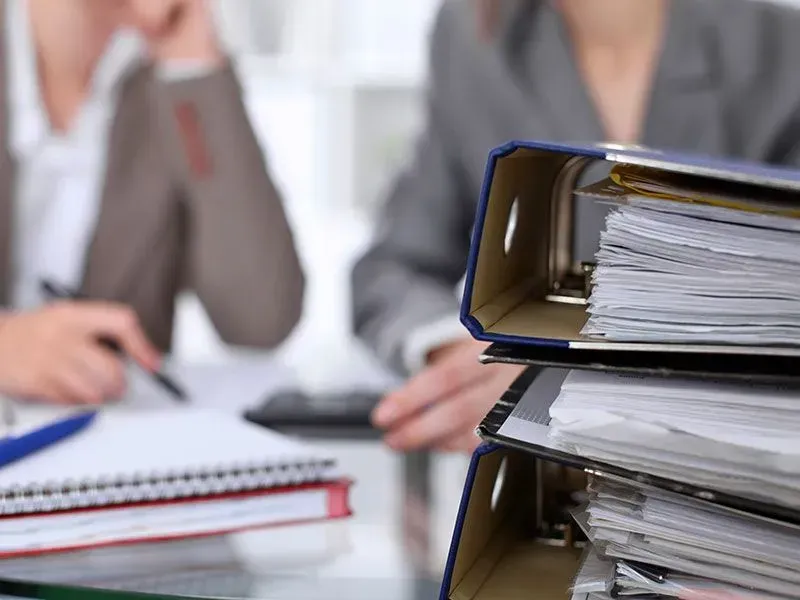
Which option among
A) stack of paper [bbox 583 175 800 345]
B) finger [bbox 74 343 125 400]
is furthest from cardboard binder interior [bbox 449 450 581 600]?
finger [bbox 74 343 125 400]

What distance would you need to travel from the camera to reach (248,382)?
108cm

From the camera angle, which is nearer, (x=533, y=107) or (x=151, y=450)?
(x=151, y=450)

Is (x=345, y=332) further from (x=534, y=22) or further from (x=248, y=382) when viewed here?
(x=534, y=22)

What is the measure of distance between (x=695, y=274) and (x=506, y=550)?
197 millimetres

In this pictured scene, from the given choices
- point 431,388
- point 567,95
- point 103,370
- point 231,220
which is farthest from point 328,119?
point 431,388

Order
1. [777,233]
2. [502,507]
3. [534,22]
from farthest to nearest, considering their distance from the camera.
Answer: [534,22] → [502,507] → [777,233]

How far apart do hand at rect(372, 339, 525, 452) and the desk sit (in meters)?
0.12

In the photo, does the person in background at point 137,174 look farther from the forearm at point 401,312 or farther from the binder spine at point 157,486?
the binder spine at point 157,486

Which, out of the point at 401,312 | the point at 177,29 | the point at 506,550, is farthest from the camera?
the point at 177,29

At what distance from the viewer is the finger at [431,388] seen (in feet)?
2.38

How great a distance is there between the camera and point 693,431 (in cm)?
36

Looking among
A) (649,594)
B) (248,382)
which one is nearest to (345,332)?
(248,382)

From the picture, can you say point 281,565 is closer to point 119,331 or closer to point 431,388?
point 431,388

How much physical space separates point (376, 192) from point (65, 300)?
1.58 feet
